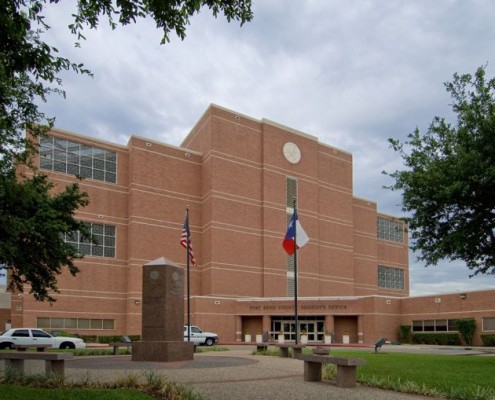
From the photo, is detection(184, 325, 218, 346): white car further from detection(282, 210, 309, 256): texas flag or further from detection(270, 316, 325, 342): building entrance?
detection(282, 210, 309, 256): texas flag

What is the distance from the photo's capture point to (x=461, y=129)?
19.9 m

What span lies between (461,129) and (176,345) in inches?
466

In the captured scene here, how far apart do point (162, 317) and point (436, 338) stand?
35.0 m

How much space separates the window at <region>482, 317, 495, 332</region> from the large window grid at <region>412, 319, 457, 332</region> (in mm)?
2652

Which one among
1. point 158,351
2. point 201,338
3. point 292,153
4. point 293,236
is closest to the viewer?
point 158,351

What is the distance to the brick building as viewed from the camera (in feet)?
164

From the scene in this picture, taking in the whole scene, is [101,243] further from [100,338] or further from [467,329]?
[467,329]

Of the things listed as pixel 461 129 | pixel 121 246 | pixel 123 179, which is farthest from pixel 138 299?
pixel 461 129

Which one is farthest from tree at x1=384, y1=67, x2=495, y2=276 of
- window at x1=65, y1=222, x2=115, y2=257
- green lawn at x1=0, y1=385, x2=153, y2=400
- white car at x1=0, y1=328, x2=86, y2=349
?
window at x1=65, y1=222, x2=115, y2=257

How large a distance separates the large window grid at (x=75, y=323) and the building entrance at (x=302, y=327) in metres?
14.6

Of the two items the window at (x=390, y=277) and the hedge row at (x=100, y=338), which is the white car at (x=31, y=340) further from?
the window at (x=390, y=277)

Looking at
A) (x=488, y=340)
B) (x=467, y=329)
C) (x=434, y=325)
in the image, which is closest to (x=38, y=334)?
(x=467, y=329)

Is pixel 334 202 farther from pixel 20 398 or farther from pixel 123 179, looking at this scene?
pixel 20 398

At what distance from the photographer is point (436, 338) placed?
47.8m
